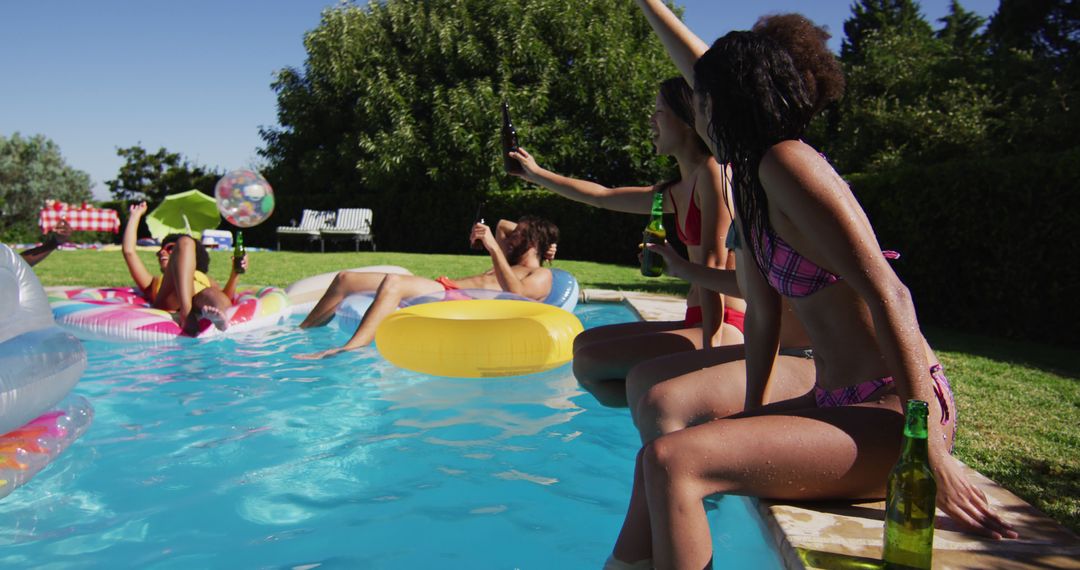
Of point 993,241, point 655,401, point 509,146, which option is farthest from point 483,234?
point 993,241

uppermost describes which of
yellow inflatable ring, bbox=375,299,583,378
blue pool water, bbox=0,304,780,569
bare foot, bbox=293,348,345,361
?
yellow inflatable ring, bbox=375,299,583,378

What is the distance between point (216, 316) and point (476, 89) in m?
14.7

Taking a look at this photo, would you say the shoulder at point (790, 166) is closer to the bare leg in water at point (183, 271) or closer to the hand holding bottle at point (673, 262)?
the hand holding bottle at point (673, 262)

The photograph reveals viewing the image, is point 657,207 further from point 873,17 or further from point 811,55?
point 873,17

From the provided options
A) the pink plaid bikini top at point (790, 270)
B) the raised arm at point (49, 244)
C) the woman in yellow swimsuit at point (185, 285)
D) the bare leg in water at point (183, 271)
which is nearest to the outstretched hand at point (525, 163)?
the pink plaid bikini top at point (790, 270)

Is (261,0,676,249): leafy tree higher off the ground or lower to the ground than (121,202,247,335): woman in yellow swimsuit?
higher

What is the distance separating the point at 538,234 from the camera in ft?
23.8

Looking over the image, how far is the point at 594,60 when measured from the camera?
20266mm

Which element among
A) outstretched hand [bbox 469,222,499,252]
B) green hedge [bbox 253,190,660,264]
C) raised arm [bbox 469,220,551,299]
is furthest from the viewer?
green hedge [bbox 253,190,660,264]

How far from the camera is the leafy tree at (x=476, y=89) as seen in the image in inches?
799

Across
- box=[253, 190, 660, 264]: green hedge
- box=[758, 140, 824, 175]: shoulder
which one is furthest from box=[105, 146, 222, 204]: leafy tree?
box=[758, 140, 824, 175]: shoulder

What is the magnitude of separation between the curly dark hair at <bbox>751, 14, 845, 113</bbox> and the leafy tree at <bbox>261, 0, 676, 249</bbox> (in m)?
17.7

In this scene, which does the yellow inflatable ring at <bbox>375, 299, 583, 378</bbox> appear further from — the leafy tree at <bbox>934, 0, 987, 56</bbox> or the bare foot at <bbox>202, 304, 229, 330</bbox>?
the leafy tree at <bbox>934, 0, 987, 56</bbox>

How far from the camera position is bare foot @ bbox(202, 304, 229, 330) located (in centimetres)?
690
